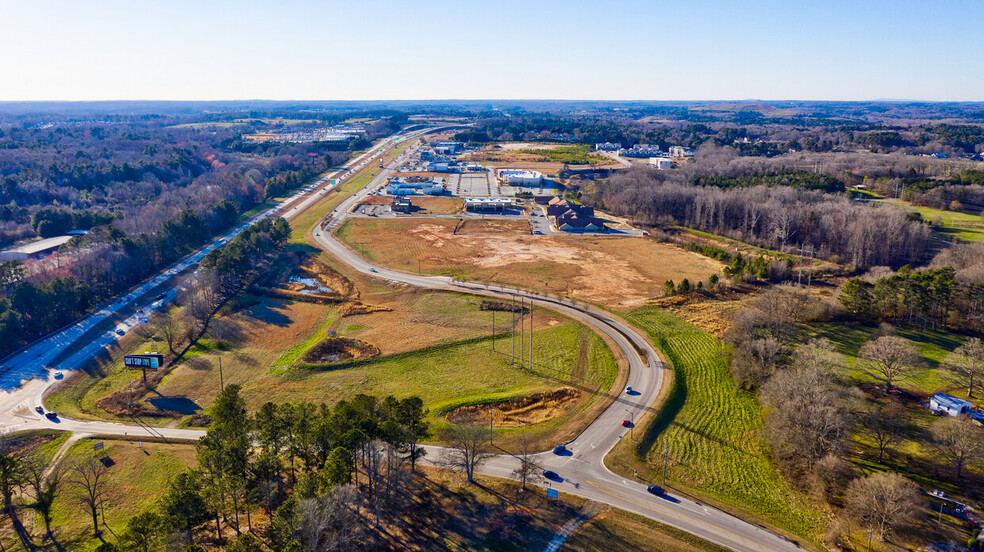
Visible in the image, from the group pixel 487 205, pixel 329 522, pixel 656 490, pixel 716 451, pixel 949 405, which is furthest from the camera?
pixel 487 205

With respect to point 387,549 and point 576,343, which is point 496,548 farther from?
point 576,343

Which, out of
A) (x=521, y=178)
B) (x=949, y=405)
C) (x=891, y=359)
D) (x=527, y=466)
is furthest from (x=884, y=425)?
(x=521, y=178)

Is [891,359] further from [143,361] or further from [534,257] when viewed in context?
[143,361]

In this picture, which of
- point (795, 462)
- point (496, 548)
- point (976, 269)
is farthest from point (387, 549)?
point (976, 269)

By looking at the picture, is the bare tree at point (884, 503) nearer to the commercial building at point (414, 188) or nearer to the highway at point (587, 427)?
the highway at point (587, 427)

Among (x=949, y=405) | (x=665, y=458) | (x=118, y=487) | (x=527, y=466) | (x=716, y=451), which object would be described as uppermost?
(x=949, y=405)

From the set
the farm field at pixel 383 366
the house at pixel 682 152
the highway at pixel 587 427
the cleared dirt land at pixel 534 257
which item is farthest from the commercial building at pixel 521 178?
the farm field at pixel 383 366

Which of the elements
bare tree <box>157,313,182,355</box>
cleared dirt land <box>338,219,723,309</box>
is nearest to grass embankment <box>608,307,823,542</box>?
cleared dirt land <box>338,219,723,309</box>
